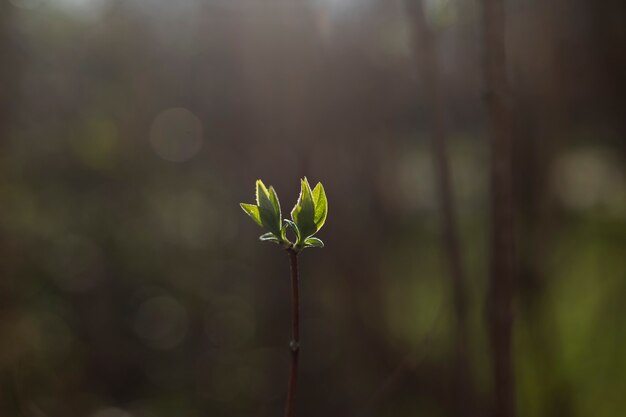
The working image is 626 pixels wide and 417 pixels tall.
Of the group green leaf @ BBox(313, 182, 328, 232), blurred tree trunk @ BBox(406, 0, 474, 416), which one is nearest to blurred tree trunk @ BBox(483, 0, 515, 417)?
blurred tree trunk @ BBox(406, 0, 474, 416)

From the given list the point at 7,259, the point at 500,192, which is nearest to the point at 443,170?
the point at 500,192

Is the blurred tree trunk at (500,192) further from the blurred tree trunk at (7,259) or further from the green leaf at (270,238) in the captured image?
the blurred tree trunk at (7,259)

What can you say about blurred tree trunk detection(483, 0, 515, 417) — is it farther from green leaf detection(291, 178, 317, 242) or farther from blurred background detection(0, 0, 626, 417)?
blurred background detection(0, 0, 626, 417)

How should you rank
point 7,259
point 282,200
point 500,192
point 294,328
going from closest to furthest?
point 294,328 → point 500,192 → point 7,259 → point 282,200

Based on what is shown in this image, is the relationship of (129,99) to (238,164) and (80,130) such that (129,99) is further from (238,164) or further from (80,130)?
(238,164)

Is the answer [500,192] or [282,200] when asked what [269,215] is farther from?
[282,200]

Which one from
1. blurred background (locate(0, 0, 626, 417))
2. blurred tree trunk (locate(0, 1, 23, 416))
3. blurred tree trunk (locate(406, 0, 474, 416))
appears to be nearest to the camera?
blurred tree trunk (locate(406, 0, 474, 416))
